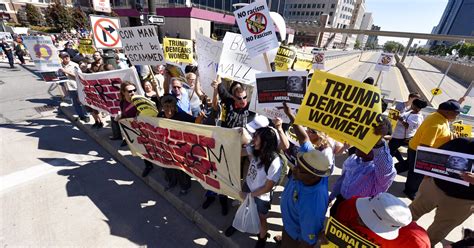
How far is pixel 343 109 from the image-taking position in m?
2.44

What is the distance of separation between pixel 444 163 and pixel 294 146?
1.61m

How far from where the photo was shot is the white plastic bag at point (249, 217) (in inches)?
113

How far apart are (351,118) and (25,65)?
20.0m

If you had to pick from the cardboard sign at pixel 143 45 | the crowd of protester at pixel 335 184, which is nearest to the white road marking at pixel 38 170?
the crowd of protester at pixel 335 184

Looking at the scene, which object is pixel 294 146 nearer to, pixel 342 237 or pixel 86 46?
pixel 342 237

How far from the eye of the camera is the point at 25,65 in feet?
48.7

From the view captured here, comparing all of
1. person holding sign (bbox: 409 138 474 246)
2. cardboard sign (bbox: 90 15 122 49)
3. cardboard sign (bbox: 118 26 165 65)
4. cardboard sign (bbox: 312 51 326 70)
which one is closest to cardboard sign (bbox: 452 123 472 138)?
person holding sign (bbox: 409 138 474 246)

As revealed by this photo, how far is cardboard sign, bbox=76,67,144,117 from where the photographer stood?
4.73 m

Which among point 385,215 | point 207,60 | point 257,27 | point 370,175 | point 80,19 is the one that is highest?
point 257,27

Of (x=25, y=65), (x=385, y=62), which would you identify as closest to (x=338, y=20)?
(x=385, y=62)

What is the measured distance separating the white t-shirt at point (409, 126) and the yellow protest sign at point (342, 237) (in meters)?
3.78

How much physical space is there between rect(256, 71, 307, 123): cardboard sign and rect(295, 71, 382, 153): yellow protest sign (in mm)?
442

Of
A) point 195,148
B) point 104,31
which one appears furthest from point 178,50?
point 195,148

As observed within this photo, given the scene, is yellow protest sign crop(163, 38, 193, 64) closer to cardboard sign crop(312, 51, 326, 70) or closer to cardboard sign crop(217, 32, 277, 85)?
cardboard sign crop(217, 32, 277, 85)
